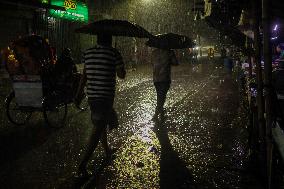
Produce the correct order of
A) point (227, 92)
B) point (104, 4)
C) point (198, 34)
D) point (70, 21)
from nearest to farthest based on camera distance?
point (227, 92), point (70, 21), point (104, 4), point (198, 34)

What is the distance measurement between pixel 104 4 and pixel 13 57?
21.0 metres

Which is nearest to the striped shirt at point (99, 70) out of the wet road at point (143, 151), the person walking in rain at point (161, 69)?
the wet road at point (143, 151)

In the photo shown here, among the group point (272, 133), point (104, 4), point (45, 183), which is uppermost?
point (104, 4)

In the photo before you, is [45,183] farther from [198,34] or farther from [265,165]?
[198,34]

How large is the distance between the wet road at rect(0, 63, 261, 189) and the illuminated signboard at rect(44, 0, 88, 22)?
33.5 feet

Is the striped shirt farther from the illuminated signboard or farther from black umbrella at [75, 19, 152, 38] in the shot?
the illuminated signboard

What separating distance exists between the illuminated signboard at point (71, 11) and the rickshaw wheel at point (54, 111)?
10.7 metres

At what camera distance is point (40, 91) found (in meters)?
7.89

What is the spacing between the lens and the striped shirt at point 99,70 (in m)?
5.31

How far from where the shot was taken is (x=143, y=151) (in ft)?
21.3

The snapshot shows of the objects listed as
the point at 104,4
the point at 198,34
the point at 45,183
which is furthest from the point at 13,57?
the point at 198,34

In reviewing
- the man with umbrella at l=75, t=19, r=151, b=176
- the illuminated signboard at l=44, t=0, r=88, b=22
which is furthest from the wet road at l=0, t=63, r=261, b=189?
the illuminated signboard at l=44, t=0, r=88, b=22

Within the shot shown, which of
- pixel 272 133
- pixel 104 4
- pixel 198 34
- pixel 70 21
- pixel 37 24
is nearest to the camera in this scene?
pixel 272 133

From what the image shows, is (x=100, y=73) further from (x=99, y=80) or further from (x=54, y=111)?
(x=54, y=111)
